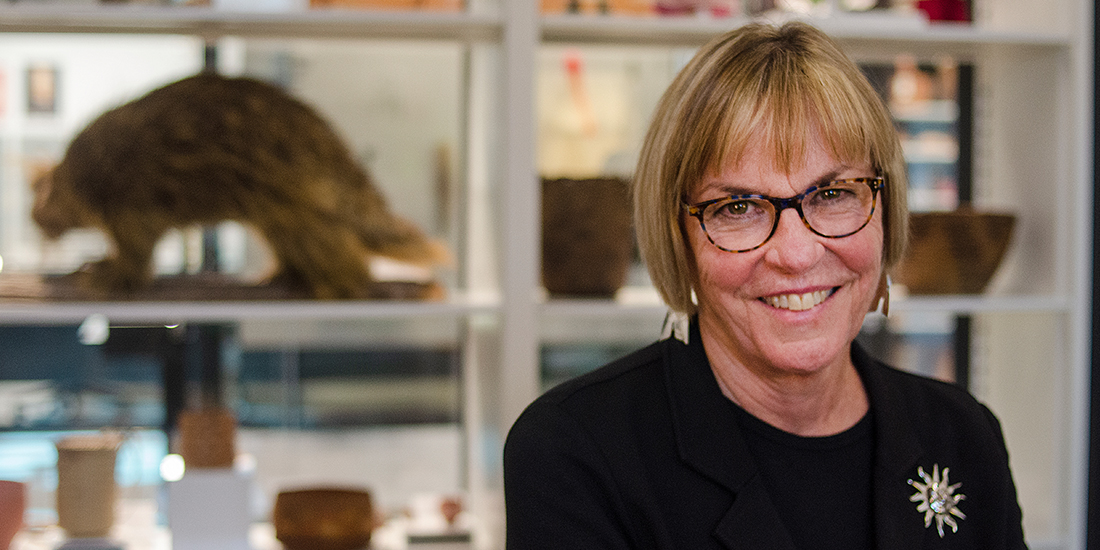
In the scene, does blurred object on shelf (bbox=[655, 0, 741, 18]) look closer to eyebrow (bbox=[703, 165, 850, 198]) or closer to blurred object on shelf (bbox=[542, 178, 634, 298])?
blurred object on shelf (bbox=[542, 178, 634, 298])

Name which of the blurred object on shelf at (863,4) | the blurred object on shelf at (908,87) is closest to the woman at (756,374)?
the blurred object on shelf at (863,4)

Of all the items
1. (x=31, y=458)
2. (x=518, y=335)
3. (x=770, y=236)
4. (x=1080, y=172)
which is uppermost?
(x=1080, y=172)

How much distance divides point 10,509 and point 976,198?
213cm

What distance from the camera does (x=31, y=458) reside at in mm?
2373

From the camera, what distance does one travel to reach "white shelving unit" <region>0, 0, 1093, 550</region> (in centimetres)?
169

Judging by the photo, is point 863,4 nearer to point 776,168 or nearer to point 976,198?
point 976,198

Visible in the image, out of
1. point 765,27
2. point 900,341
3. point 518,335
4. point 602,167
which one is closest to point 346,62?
point 602,167

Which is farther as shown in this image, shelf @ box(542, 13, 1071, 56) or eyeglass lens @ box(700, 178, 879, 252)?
shelf @ box(542, 13, 1071, 56)

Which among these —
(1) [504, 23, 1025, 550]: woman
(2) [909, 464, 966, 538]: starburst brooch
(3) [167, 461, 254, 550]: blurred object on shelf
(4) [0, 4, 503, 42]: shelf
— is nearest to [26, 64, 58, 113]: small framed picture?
(4) [0, 4, 503, 42]: shelf

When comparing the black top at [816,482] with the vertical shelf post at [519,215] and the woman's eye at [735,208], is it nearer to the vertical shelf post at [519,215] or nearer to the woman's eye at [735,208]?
the woman's eye at [735,208]

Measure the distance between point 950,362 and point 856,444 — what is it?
1555mm

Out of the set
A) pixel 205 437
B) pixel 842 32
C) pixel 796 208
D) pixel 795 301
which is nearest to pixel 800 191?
pixel 796 208

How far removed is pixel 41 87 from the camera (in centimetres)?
236

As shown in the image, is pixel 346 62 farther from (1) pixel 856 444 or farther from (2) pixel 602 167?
(1) pixel 856 444
